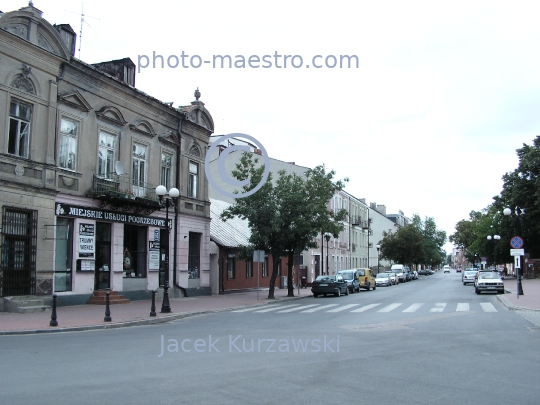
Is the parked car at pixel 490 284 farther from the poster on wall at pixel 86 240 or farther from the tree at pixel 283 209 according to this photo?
the poster on wall at pixel 86 240

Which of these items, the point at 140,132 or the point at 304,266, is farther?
the point at 304,266

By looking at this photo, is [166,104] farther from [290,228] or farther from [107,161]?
[290,228]

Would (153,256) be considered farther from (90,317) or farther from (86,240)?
(90,317)

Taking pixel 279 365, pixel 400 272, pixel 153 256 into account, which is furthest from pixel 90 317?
pixel 400 272

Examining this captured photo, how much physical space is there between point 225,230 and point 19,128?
19.0m

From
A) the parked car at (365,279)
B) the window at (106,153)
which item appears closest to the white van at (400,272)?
the parked car at (365,279)

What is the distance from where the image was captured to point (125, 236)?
24906mm

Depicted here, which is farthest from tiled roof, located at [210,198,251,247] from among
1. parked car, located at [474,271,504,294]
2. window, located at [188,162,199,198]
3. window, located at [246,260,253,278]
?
parked car, located at [474,271,504,294]

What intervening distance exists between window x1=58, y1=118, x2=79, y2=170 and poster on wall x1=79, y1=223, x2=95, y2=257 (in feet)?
8.42

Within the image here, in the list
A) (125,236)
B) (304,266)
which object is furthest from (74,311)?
(304,266)

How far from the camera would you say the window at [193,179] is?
97.0ft

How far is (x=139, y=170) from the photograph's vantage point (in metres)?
25.6

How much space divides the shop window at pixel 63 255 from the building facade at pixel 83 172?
4 centimetres

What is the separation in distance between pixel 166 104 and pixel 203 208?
6.58 m
